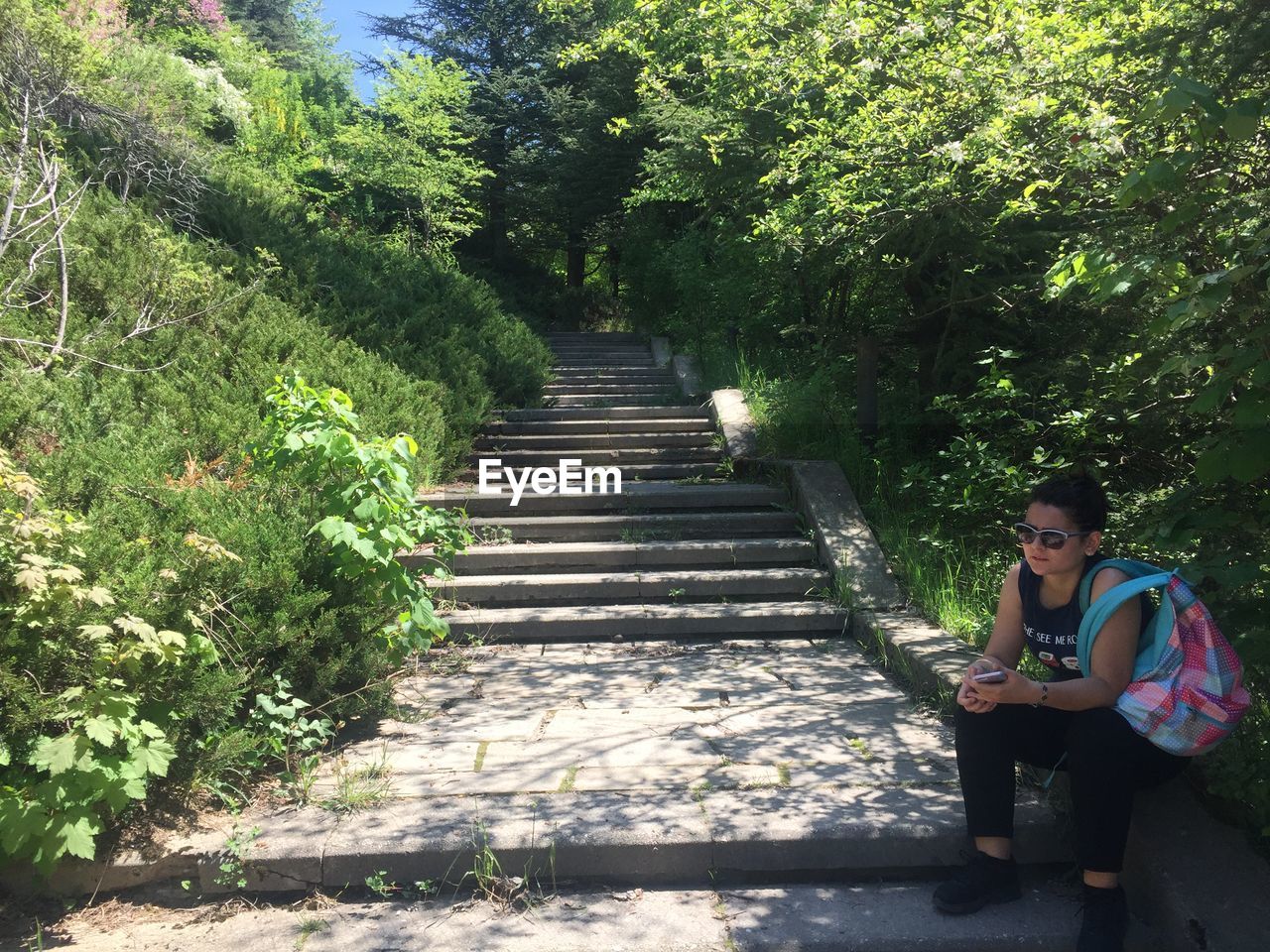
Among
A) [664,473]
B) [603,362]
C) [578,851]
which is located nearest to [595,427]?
[664,473]

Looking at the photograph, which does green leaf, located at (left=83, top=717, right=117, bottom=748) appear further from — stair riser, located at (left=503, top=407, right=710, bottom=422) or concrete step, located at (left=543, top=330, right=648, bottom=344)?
concrete step, located at (left=543, top=330, right=648, bottom=344)

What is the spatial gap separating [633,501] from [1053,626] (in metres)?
4.83

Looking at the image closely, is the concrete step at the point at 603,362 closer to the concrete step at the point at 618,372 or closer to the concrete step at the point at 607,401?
the concrete step at the point at 618,372

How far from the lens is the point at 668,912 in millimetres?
2758

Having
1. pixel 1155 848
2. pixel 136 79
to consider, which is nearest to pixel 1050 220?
pixel 1155 848

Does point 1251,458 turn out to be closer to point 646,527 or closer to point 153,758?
point 153,758

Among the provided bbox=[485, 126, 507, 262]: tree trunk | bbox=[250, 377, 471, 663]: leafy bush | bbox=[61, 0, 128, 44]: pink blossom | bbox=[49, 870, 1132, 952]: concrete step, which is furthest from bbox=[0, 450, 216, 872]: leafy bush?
bbox=[485, 126, 507, 262]: tree trunk

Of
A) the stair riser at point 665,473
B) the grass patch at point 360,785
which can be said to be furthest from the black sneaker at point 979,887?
the stair riser at point 665,473

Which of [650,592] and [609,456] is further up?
[609,456]

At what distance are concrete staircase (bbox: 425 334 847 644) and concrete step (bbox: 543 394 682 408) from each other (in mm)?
1133

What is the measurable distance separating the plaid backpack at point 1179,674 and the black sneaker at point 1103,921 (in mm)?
451

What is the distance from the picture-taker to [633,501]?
7.48 metres

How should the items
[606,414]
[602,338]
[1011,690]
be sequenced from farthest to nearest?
[602,338], [606,414], [1011,690]

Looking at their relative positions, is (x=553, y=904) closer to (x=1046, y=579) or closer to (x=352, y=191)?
(x=1046, y=579)
